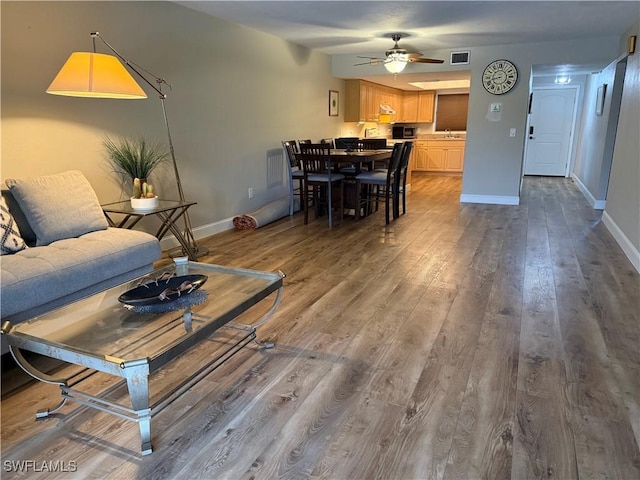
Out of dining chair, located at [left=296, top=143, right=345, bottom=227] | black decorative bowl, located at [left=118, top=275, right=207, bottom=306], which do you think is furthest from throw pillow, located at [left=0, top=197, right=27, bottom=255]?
dining chair, located at [left=296, top=143, right=345, bottom=227]

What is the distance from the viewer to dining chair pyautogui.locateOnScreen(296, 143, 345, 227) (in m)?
5.05

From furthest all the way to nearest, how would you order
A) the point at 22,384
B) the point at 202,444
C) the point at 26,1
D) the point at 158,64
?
1. the point at 158,64
2. the point at 26,1
3. the point at 22,384
4. the point at 202,444

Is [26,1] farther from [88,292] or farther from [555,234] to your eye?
[555,234]

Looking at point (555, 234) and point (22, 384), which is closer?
point (22, 384)

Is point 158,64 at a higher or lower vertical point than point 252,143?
higher

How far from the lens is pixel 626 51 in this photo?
496cm

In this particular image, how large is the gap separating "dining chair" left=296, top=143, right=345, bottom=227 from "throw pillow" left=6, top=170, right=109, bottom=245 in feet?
8.58

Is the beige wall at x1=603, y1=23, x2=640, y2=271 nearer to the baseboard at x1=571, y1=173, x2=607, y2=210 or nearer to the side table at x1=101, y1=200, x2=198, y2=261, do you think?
the baseboard at x1=571, y1=173, x2=607, y2=210

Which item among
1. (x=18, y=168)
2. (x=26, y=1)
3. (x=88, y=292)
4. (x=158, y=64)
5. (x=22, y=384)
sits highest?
(x=26, y=1)

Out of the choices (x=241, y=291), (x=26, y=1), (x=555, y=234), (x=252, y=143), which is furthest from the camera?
(x=252, y=143)

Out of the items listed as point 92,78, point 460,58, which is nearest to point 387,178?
point 460,58

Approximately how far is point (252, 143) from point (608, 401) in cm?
445

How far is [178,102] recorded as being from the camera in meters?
4.18

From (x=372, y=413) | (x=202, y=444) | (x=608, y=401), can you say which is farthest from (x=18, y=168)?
(x=608, y=401)
